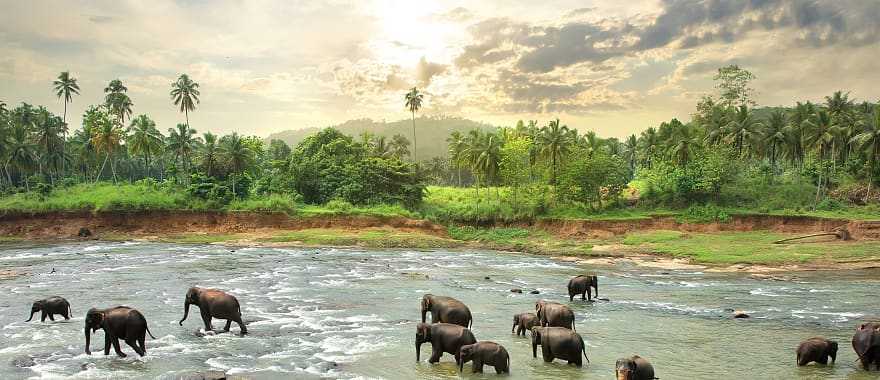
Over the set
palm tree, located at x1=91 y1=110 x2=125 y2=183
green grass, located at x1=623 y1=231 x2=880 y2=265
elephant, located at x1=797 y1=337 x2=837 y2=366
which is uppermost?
palm tree, located at x1=91 y1=110 x2=125 y2=183

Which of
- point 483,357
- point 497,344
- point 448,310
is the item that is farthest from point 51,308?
point 497,344

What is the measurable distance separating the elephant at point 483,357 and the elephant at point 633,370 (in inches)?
116

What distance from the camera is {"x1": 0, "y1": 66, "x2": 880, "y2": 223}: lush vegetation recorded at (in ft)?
212

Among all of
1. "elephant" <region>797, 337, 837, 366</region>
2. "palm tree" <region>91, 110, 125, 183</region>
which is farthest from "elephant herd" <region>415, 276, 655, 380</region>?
"palm tree" <region>91, 110, 125, 183</region>

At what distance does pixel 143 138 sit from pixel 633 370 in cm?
8162

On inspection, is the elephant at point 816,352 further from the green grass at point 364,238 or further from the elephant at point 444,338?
the green grass at point 364,238

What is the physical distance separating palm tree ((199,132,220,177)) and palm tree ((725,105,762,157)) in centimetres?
6345

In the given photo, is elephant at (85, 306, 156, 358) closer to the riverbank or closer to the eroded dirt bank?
the riverbank

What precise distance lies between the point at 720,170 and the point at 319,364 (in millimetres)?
59951

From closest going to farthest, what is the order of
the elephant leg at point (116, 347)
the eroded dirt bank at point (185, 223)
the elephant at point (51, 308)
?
1. the elephant leg at point (116, 347)
2. the elephant at point (51, 308)
3. the eroded dirt bank at point (185, 223)

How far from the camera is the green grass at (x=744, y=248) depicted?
40.8 metres

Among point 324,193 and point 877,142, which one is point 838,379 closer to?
point 877,142

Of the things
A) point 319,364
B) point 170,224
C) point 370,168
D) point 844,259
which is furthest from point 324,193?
point 319,364

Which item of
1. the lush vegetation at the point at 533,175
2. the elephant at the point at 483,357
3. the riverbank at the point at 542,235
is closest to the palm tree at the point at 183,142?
the lush vegetation at the point at 533,175
